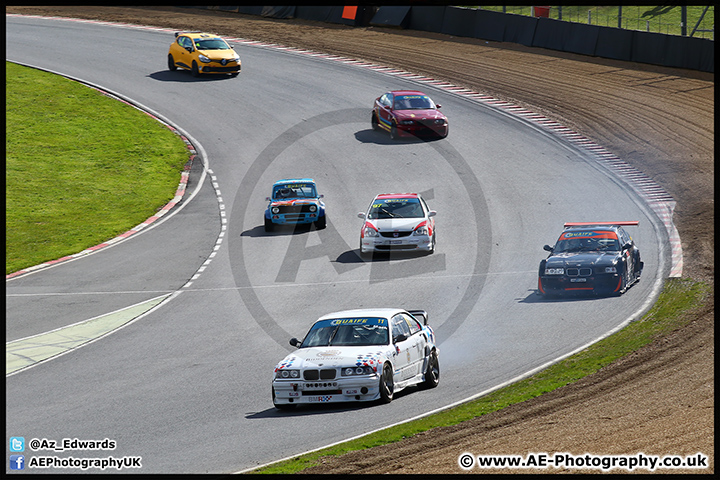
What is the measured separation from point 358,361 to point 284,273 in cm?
1071

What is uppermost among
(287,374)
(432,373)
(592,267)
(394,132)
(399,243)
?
(394,132)

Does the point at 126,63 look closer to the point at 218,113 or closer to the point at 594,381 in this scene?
the point at 218,113

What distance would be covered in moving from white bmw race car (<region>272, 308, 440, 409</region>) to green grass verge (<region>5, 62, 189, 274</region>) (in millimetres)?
14526

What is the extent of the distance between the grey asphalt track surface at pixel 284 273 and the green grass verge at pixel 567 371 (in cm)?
39

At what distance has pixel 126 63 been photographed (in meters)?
47.8

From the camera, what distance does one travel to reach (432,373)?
14156 millimetres

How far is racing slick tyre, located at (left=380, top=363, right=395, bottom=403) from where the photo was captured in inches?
508

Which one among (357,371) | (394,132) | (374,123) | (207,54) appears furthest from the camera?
(207,54)

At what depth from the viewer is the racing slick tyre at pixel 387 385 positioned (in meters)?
12.9

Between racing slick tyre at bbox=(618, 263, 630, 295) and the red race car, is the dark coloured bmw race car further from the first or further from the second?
the red race car

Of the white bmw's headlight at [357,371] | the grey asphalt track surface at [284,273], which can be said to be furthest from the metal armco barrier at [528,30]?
the white bmw's headlight at [357,371]

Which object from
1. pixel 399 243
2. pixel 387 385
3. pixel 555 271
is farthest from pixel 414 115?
pixel 387 385

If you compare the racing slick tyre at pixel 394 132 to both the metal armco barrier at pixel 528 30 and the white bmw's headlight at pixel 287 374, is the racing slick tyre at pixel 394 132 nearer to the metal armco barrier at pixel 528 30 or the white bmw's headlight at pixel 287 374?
the metal armco barrier at pixel 528 30

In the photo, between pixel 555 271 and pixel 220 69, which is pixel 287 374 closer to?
pixel 555 271
